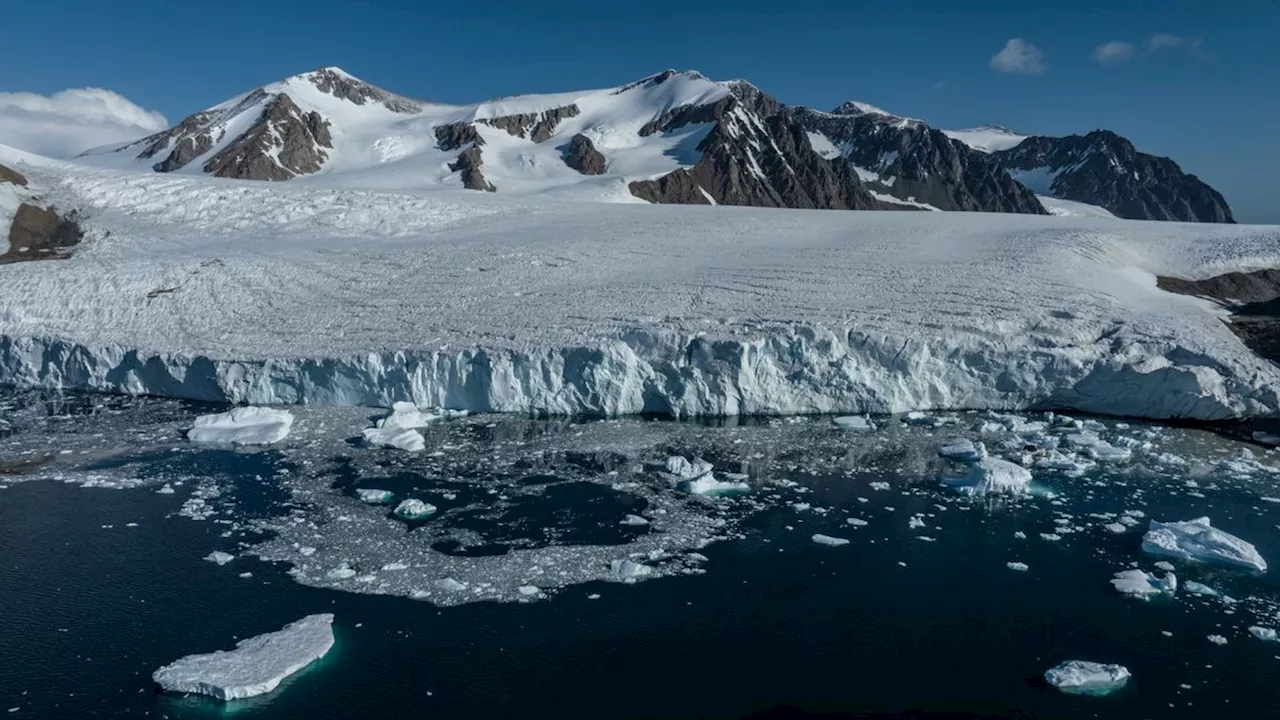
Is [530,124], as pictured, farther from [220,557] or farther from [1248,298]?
[220,557]

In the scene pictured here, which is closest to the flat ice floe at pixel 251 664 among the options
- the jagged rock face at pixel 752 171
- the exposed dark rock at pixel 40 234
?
the exposed dark rock at pixel 40 234

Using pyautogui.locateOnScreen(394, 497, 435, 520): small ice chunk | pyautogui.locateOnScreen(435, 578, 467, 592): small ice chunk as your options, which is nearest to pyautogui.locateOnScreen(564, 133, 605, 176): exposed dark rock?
pyautogui.locateOnScreen(394, 497, 435, 520): small ice chunk

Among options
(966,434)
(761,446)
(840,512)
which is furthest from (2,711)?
(966,434)

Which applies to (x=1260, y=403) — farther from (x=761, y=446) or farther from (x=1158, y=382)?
(x=761, y=446)

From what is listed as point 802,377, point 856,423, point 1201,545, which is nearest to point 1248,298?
point 856,423

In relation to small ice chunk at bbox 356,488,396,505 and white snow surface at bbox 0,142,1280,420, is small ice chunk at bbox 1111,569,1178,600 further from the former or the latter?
small ice chunk at bbox 356,488,396,505

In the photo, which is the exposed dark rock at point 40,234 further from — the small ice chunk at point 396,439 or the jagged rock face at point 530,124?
the jagged rock face at point 530,124
